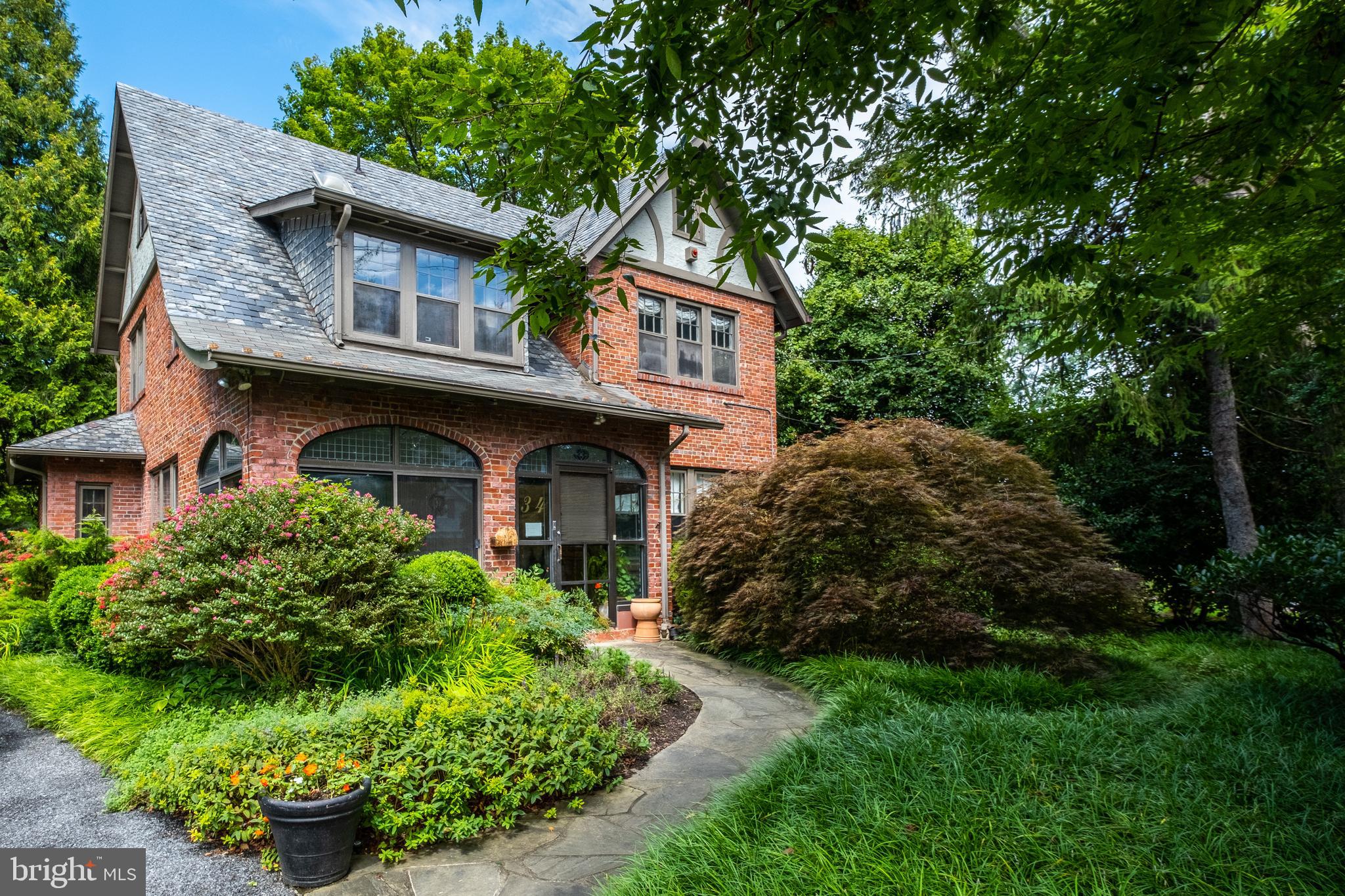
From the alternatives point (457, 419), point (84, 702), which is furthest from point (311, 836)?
point (457, 419)

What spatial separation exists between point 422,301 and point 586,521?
11.9 feet

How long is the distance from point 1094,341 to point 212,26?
8711 millimetres

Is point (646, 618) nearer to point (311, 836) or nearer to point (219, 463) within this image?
point (219, 463)

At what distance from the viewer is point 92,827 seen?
4.29 m

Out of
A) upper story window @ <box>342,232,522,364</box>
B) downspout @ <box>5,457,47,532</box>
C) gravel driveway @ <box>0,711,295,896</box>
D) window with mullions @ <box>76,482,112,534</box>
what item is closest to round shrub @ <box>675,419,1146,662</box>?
upper story window @ <box>342,232,522,364</box>

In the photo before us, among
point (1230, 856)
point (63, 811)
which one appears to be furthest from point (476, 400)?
point (1230, 856)

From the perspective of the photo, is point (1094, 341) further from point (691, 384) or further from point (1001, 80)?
point (691, 384)

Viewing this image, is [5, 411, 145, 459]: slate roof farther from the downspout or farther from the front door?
the front door

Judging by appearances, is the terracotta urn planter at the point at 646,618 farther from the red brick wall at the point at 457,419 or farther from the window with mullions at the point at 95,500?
the window with mullions at the point at 95,500

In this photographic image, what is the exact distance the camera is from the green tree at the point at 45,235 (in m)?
18.0

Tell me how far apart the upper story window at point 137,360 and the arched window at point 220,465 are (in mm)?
4573

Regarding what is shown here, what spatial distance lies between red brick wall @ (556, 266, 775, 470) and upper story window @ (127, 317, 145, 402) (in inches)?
277

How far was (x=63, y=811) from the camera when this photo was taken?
14.8ft

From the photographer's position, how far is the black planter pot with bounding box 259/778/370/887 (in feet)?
11.6
